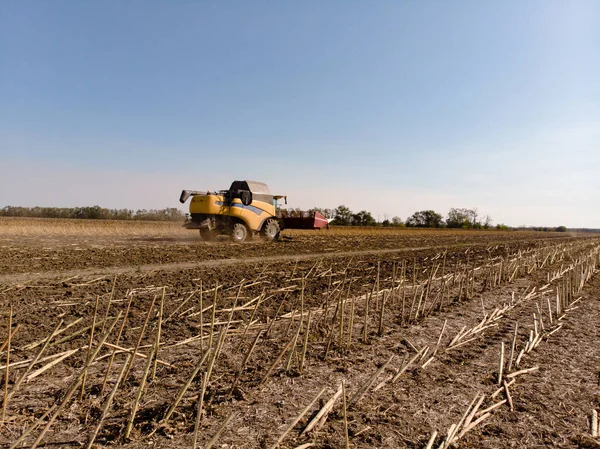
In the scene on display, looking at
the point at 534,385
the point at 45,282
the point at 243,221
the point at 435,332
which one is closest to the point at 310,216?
the point at 243,221

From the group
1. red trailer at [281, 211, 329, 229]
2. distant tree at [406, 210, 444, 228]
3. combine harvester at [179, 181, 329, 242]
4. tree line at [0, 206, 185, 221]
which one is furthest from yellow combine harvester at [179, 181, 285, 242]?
distant tree at [406, 210, 444, 228]

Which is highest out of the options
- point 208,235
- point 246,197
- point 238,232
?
point 246,197

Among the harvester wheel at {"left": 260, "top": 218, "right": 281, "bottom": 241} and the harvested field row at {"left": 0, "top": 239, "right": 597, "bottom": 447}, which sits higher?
the harvester wheel at {"left": 260, "top": 218, "right": 281, "bottom": 241}

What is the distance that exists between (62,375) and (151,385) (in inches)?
33.8

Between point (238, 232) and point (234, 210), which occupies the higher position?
point (234, 210)

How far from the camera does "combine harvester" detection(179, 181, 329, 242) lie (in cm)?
1573

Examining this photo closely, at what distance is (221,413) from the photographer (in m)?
2.95

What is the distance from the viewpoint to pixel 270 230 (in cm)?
1759

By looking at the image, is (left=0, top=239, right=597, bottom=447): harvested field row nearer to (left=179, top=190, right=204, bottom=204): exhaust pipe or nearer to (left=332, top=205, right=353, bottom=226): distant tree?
(left=179, top=190, right=204, bottom=204): exhaust pipe

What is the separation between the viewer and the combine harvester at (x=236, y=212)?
1573 cm

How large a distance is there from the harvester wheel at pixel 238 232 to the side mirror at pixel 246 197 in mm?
997

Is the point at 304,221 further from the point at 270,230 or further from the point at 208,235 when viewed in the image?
the point at 208,235

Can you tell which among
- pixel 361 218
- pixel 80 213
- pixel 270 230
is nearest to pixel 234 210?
pixel 270 230

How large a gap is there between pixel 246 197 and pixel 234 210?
2.45 ft
